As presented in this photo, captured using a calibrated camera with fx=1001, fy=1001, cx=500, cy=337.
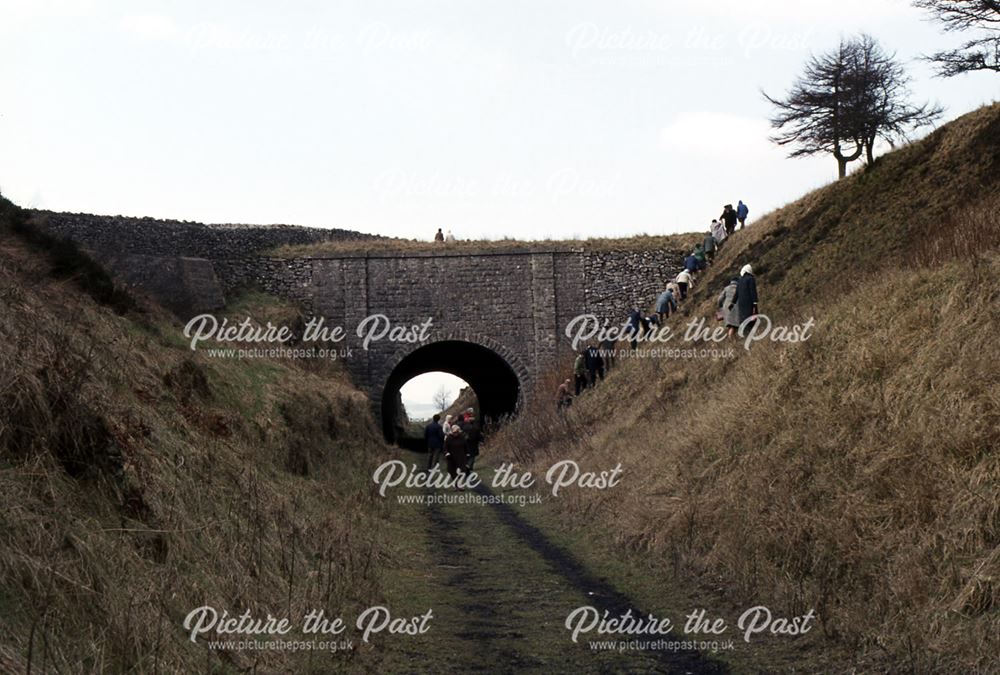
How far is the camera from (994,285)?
1047 cm

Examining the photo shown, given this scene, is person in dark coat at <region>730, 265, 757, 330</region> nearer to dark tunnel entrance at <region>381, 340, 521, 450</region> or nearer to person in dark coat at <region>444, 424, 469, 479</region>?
person in dark coat at <region>444, 424, 469, 479</region>

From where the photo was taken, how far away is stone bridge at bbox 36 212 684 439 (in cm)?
3206

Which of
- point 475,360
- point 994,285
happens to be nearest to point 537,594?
point 994,285

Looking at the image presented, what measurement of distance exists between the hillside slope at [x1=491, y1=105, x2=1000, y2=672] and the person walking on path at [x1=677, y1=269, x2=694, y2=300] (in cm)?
981

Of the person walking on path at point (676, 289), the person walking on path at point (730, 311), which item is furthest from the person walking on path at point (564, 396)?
the person walking on path at point (730, 311)

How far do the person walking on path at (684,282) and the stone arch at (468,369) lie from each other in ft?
19.5

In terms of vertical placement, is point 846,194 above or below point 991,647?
above

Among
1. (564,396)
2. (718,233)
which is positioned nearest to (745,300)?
(564,396)

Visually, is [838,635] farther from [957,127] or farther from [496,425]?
[496,425]

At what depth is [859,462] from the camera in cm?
905

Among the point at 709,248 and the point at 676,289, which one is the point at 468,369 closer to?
the point at 676,289

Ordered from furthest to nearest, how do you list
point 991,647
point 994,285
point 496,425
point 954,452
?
point 496,425 → point 994,285 → point 954,452 → point 991,647

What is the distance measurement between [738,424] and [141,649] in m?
8.04

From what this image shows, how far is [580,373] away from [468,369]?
47.3ft
